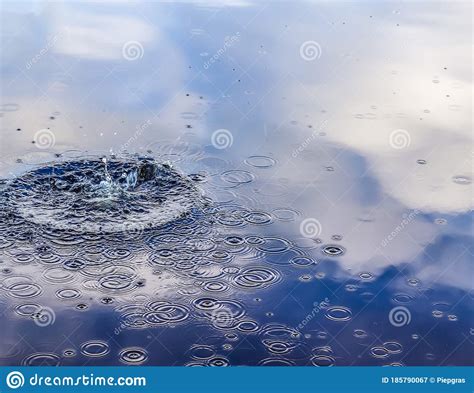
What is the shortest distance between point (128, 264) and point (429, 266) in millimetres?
3497

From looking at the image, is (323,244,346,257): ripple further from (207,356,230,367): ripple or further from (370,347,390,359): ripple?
(207,356,230,367): ripple

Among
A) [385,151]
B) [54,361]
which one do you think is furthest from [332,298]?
[385,151]

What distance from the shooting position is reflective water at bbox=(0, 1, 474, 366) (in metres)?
6.62

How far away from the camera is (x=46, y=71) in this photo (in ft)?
41.4

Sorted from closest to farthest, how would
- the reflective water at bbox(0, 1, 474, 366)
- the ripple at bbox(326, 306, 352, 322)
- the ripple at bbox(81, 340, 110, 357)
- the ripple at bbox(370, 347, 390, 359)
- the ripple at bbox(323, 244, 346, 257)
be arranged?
the ripple at bbox(81, 340, 110, 357) < the ripple at bbox(370, 347, 390, 359) < the reflective water at bbox(0, 1, 474, 366) < the ripple at bbox(326, 306, 352, 322) < the ripple at bbox(323, 244, 346, 257)

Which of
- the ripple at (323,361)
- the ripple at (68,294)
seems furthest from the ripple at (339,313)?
the ripple at (68,294)

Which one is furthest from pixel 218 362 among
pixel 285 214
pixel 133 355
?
pixel 285 214

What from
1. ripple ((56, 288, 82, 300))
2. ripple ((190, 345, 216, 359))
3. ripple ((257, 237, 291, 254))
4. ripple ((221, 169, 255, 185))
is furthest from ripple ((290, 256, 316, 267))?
ripple ((56, 288, 82, 300))

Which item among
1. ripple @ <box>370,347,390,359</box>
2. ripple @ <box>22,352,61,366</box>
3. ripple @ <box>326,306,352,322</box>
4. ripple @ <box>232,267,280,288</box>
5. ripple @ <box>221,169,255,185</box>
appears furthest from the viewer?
ripple @ <box>221,169,255,185</box>

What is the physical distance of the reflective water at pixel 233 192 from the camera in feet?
21.7

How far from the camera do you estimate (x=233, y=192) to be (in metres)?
9.16

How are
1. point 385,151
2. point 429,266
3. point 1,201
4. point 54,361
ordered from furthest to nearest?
point 385,151 → point 1,201 → point 429,266 → point 54,361

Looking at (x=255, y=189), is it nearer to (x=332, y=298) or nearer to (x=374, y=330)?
(x=332, y=298)

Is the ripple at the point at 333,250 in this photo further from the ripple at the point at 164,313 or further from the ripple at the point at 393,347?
the ripple at the point at 164,313
